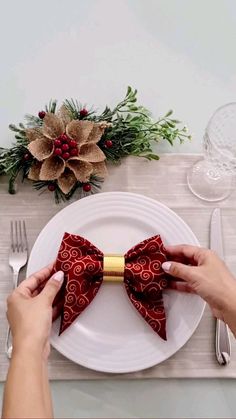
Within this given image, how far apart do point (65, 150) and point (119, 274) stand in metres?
0.21

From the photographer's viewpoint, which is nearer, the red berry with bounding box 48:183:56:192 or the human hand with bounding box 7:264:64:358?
the human hand with bounding box 7:264:64:358

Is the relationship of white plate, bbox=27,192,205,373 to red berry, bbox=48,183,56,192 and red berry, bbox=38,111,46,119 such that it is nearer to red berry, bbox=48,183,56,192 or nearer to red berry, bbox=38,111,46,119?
red berry, bbox=48,183,56,192

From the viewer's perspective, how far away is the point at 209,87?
1.01 m

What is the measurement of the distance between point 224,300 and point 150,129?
0.33 m

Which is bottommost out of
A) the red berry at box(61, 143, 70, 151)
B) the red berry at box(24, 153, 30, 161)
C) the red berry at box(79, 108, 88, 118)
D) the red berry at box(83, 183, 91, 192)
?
the red berry at box(83, 183, 91, 192)

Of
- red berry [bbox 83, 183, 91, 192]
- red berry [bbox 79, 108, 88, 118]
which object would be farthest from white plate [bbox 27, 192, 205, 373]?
red berry [bbox 79, 108, 88, 118]

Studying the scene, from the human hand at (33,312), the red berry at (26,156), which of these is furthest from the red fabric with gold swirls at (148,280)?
the red berry at (26,156)

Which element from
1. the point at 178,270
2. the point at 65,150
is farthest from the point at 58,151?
the point at 178,270

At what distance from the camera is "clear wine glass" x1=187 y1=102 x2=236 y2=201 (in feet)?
2.87

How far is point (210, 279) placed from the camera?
30.6 inches

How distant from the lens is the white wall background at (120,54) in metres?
0.99

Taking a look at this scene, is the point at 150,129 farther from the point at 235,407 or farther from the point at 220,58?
the point at 235,407

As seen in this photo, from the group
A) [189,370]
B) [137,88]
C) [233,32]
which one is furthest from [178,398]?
[233,32]

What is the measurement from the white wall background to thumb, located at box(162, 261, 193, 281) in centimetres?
26
